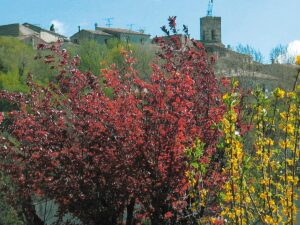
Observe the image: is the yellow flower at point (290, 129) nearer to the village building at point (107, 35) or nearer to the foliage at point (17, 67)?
the foliage at point (17, 67)

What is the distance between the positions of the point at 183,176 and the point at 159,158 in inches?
17.9

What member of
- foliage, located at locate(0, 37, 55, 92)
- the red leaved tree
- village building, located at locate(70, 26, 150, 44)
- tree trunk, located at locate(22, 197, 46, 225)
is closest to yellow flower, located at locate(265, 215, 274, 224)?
the red leaved tree

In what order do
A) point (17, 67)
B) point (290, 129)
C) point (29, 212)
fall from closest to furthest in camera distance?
1. point (290, 129)
2. point (29, 212)
3. point (17, 67)

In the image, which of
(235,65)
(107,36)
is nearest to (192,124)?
(235,65)

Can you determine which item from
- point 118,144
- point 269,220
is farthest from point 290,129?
→ point 118,144

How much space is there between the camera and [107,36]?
8162 centimetres

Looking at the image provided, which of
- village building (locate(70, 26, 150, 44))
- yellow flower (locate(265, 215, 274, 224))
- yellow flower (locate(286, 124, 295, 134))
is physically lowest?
yellow flower (locate(265, 215, 274, 224))

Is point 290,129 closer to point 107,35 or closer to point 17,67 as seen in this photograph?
point 17,67

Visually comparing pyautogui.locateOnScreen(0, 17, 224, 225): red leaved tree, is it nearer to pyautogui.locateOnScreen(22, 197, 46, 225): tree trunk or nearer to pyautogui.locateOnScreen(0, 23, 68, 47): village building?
pyautogui.locateOnScreen(22, 197, 46, 225): tree trunk

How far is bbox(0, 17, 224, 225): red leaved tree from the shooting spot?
319 inches

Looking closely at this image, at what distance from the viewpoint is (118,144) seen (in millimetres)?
8266

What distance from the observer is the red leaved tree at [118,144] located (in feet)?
26.6

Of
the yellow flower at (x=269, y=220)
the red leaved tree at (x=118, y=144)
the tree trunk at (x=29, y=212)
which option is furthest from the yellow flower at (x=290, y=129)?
the tree trunk at (x=29, y=212)

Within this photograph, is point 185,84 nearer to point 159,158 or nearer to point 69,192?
point 159,158
